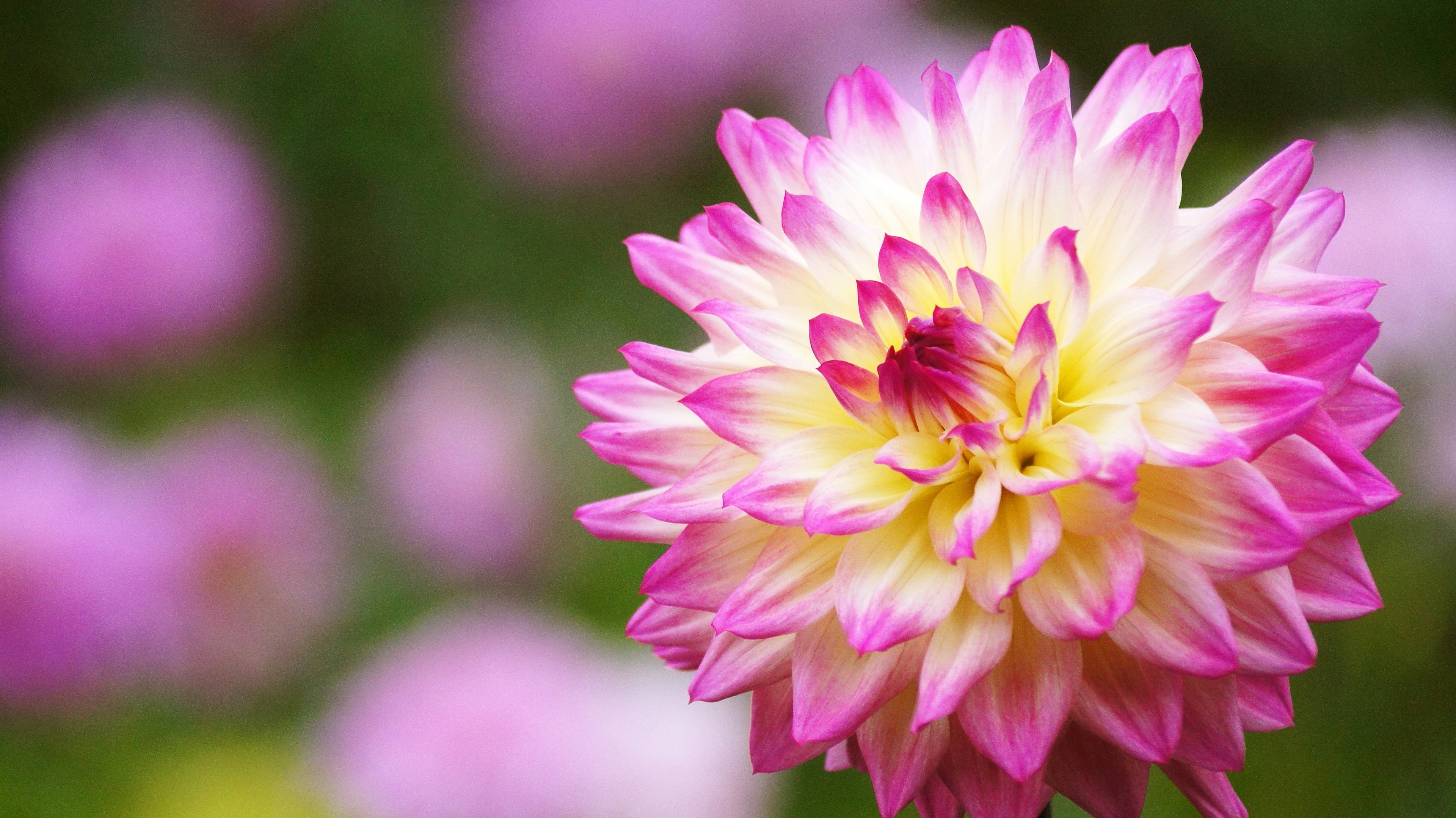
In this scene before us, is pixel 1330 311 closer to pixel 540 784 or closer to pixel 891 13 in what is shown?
pixel 540 784

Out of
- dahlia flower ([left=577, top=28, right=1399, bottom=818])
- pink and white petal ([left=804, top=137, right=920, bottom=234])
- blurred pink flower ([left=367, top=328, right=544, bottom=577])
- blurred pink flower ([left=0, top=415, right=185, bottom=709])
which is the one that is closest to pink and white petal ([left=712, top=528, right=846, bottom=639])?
dahlia flower ([left=577, top=28, right=1399, bottom=818])

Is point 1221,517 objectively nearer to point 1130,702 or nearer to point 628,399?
point 1130,702

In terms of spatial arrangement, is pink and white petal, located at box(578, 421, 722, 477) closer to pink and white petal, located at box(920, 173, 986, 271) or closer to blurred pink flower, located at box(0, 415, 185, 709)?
pink and white petal, located at box(920, 173, 986, 271)

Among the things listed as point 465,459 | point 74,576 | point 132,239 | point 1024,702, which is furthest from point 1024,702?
point 132,239

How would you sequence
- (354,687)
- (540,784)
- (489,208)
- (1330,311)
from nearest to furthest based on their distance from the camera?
1. (1330,311)
2. (540,784)
3. (354,687)
4. (489,208)

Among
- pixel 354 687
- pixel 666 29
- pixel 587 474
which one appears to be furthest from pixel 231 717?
pixel 666 29

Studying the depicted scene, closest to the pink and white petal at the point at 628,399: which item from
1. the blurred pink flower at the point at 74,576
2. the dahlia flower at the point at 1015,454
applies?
the dahlia flower at the point at 1015,454
